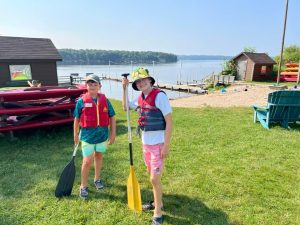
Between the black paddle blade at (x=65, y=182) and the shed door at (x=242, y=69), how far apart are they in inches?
1166

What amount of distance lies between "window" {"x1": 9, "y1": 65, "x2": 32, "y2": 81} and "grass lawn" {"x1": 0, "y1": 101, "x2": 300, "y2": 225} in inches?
720

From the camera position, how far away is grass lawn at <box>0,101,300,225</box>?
3.26m

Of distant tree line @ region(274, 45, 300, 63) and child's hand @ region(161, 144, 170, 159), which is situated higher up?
distant tree line @ region(274, 45, 300, 63)

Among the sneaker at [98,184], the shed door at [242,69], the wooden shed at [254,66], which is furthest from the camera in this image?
the shed door at [242,69]

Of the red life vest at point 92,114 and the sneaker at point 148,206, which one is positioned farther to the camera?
the red life vest at point 92,114

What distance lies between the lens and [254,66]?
28797 mm

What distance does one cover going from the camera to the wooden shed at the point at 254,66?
2911 cm

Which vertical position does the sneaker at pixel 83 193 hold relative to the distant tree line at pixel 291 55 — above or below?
below

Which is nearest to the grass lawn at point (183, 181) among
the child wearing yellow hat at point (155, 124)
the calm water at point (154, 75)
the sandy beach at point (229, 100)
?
the child wearing yellow hat at point (155, 124)

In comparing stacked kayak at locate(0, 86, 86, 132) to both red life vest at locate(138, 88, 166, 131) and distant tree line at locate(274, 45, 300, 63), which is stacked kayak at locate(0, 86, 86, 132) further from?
distant tree line at locate(274, 45, 300, 63)

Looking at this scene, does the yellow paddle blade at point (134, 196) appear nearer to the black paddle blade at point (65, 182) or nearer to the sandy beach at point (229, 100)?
the black paddle blade at point (65, 182)

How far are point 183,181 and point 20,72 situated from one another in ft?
75.0

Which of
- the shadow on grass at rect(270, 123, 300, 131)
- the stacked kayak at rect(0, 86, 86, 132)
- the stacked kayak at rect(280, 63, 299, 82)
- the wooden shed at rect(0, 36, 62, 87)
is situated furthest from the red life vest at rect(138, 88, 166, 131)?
the stacked kayak at rect(280, 63, 299, 82)

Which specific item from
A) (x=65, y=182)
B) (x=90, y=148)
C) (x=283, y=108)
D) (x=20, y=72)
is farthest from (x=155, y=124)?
(x=20, y=72)
